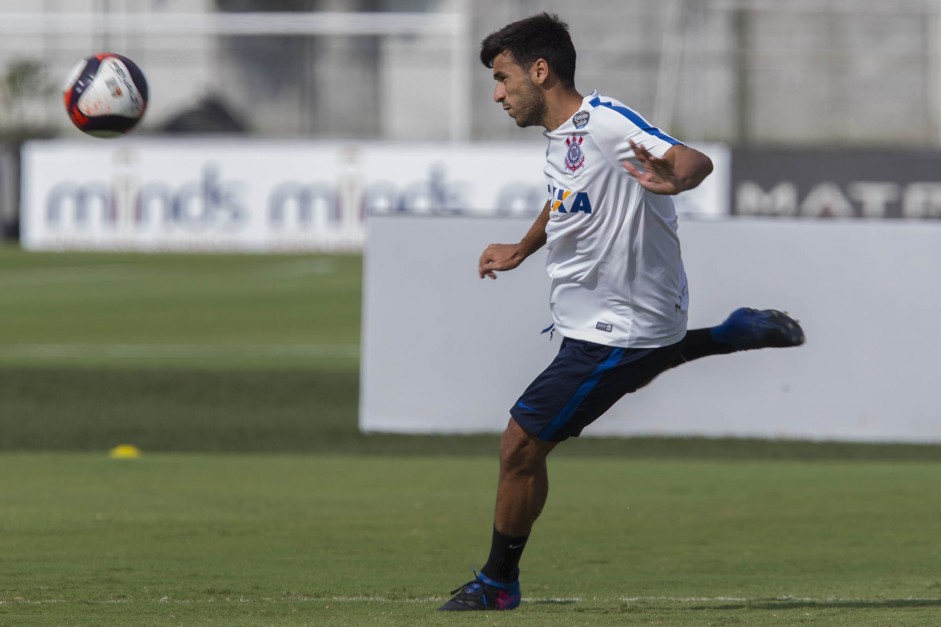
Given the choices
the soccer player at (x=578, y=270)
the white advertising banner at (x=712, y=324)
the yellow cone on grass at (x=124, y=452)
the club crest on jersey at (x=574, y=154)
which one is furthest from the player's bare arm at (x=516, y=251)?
the white advertising banner at (x=712, y=324)

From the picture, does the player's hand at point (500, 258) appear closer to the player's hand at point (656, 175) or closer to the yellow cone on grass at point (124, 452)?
the player's hand at point (656, 175)

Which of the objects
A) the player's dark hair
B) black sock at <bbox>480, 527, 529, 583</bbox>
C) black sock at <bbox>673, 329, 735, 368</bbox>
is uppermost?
the player's dark hair

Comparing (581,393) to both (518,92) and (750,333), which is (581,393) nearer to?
(750,333)

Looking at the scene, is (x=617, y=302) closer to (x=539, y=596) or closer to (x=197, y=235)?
(x=539, y=596)

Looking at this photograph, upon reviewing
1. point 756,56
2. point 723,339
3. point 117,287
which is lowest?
point 117,287

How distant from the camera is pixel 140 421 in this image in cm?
1328

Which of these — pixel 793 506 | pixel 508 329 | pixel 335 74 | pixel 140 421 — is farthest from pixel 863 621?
pixel 335 74

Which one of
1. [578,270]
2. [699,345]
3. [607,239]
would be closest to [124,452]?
[699,345]

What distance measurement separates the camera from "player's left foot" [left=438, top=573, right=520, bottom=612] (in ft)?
20.6

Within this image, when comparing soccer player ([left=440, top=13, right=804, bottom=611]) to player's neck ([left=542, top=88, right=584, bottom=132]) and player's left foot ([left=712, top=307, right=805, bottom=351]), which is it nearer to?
player's neck ([left=542, top=88, right=584, bottom=132])

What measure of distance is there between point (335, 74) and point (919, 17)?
13878 millimetres

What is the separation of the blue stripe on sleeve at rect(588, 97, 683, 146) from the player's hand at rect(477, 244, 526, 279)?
0.69 metres

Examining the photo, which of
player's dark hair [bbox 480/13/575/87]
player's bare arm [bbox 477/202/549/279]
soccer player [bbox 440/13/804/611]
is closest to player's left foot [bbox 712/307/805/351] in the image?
soccer player [bbox 440/13/804/611]

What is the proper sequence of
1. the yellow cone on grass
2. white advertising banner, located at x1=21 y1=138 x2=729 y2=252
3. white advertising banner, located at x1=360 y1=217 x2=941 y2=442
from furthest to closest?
Answer: 1. white advertising banner, located at x1=21 y1=138 x2=729 y2=252
2. white advertising banner, located at x1=360 y1=217 x2=941 y2=442
3. the yellow cone on grass
